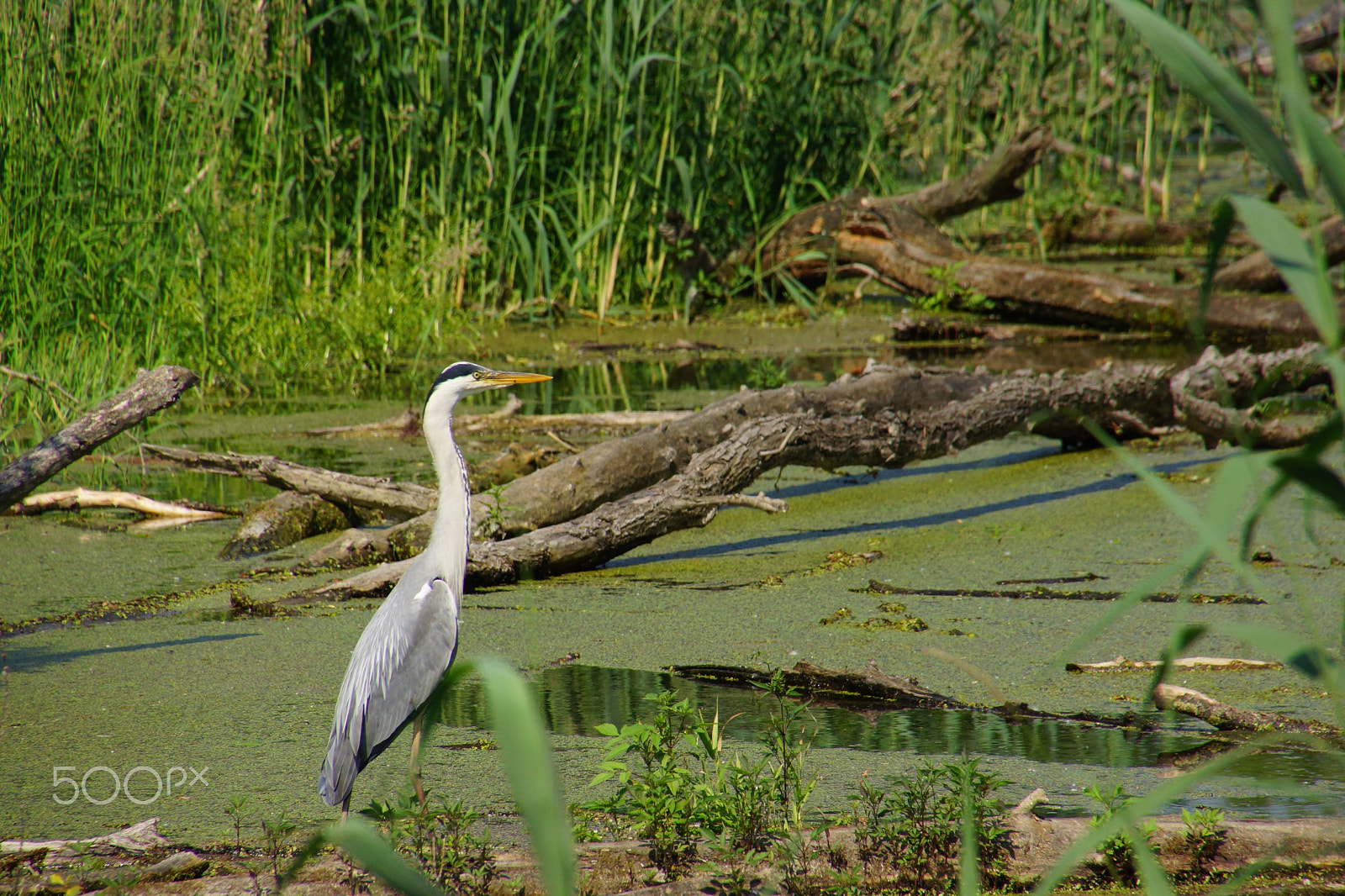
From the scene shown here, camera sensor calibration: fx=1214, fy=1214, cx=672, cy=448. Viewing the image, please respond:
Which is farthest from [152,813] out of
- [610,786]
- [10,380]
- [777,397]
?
[777,397]

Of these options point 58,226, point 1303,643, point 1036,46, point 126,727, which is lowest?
point 126,727

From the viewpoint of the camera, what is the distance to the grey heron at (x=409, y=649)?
6.97 ft

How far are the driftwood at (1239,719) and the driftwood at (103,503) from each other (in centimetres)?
330

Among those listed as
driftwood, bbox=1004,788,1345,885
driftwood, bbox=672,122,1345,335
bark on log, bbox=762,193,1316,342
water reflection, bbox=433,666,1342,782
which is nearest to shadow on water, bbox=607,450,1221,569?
water reflection, bbox=433,666,1342,782

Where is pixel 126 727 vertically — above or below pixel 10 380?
below

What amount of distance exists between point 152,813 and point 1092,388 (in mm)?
3583

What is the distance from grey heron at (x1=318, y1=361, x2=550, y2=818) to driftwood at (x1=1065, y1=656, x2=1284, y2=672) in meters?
1.48

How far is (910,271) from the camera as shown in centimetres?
812

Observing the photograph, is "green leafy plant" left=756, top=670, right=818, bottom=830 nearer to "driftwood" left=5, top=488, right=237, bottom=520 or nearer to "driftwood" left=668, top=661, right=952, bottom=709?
"driftwood" left=668, top=661, right=952, bottom=709

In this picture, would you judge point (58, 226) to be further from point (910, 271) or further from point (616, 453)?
point (910, 271)

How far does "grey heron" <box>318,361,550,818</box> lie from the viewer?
2123 millimetres

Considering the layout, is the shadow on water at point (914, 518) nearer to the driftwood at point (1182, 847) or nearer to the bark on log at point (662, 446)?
the bark on log at point (662, 446)

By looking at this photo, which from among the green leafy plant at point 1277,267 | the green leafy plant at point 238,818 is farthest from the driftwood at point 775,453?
the green leafy plant at point 1277,267

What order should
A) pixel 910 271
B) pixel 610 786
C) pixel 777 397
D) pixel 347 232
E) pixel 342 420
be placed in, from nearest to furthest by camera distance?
pixel 610 786
pixel 777 397
pixel 342 420
pixel 347 232
pixel 910 271
